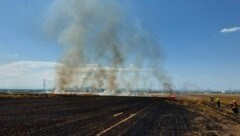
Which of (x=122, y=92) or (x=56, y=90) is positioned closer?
(x=56, y=90)

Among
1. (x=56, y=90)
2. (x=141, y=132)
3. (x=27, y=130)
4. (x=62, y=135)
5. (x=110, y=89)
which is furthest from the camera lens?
(x=110, y=89)

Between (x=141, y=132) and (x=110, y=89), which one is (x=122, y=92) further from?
(x=141, y=132)

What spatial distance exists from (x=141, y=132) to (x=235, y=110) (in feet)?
108

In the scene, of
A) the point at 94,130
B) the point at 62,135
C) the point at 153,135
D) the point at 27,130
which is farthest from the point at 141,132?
the point at 27,130

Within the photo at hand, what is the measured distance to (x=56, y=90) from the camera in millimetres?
153125

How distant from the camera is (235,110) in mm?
51625

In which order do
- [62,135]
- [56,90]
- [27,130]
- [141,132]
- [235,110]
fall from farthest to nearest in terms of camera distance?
[56,90] < [235,110] < [141,132] < [27,130] < [62,135]

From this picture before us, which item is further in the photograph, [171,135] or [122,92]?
[122,92]

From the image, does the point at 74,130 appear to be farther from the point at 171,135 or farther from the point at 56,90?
the point at 56,90

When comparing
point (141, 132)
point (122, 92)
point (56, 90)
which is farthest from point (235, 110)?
point (122, 92)

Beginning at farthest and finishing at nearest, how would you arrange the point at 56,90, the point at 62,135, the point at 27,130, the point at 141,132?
the point at 56,90
the point at 141,132
the point at 27,130
the point at 62,135

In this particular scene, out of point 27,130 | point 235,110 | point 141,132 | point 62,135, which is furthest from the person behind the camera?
point 235,110

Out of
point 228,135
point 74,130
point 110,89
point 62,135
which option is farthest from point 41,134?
point 110,89

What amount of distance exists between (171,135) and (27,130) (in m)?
8.91
